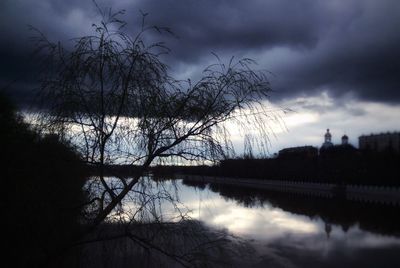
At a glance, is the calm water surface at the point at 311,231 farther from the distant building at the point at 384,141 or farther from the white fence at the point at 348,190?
the white fence at the point at 348,190

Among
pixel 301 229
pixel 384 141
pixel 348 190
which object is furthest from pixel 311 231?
pixel 348 190

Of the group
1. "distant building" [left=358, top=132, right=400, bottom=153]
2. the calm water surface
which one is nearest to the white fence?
the calm water surface

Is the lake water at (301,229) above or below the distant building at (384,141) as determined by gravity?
below

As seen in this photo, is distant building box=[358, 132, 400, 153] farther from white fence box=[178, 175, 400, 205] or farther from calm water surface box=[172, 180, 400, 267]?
white fence box=[178, 175, 400, 205]

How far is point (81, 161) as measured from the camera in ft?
10.7

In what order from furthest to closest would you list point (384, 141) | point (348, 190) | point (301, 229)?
point (348, 190) < point (301, 229) < point (384, 141)

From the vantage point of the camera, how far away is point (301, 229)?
620 inches

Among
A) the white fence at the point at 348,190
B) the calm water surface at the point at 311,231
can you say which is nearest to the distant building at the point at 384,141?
the calm water surface at the point at 311,231

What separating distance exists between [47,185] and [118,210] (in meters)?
0.56

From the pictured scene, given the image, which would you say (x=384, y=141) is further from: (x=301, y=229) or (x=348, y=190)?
(x=348, y=190)

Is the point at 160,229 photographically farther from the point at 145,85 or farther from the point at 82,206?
the point at 145,85

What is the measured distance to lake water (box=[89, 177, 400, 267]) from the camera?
4070mm

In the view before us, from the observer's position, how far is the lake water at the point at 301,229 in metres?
4.07

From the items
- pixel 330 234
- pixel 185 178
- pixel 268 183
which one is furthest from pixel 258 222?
pixel 268 183
